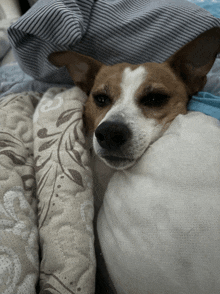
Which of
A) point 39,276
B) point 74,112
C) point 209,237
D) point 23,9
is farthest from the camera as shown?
point 23,9

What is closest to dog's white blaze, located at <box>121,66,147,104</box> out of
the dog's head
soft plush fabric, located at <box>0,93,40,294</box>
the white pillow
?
the dog's head

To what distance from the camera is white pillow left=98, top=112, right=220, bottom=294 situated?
0.48m

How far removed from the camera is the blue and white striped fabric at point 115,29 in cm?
90

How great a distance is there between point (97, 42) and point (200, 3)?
2.62 ft

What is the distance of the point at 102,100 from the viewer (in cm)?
97

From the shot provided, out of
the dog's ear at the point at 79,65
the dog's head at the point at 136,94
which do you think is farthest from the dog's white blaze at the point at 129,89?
the dog's ear at the point at 79,65

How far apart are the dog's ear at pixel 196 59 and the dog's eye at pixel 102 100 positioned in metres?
0.33

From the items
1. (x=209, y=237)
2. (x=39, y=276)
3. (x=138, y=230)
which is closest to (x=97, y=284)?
(x=39, y=276)

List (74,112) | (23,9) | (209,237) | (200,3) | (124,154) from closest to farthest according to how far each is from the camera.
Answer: (209,237)
(124,154)
(74,112)
(200,3)
(23,9)

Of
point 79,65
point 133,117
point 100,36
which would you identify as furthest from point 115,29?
point 133,117

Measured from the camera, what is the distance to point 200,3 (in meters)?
1.31

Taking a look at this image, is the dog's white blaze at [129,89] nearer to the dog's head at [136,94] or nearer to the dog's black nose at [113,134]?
the dog's head at [136,94]

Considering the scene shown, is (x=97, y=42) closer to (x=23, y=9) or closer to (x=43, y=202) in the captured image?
(x=43, y=202)

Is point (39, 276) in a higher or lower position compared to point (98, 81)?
lower
